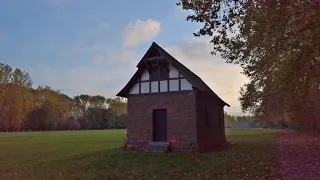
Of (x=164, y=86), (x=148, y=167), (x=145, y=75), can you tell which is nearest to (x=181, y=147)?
(x=164, y=86)

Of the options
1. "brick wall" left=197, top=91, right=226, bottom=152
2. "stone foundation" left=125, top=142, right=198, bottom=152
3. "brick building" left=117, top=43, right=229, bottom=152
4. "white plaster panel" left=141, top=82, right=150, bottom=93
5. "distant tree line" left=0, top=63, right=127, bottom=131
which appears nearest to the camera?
"stone foundation" left=125, top=142, right=198, bottom=152

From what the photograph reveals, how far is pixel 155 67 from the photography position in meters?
23.0

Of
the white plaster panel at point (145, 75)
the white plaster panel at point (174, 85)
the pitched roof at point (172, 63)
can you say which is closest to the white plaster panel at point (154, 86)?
the white plaster panel at point (145, 75)

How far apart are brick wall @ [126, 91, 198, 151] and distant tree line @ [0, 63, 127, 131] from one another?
75355mm

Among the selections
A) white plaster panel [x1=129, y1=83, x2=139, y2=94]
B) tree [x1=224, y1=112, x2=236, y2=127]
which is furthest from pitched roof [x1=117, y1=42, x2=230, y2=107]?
tree [x1=224, y1=112, x2=236, y2=127]

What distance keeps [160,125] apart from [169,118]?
3.34 ft

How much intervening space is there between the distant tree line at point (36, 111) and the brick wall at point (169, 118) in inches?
2967

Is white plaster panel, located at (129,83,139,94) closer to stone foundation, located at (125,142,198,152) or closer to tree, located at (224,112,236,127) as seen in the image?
stone foundation, located at (125,142,198,152)

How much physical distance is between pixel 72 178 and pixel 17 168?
19.6 ft

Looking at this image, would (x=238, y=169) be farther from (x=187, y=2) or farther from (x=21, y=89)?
(x=21, y=89)

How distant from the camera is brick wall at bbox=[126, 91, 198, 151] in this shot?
841 inches

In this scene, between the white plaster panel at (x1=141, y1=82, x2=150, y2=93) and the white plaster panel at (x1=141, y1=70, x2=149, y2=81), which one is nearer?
the white plaster panel at (x1=141, y1=82, x2=150, y2=93)

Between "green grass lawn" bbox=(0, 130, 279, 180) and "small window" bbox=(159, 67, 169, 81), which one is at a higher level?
"small window" bbox=(159, 67, 169, 81)

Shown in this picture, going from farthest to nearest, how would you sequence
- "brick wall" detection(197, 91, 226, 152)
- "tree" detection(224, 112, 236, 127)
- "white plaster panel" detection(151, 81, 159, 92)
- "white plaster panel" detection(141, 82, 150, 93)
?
"tree" detection(224, 112, 236, 127) → "white plaster panel" detection(141, 82, 150, 93) → "white plaster panel" detection(151, 81, 159, 92) → "brick wall" detection(197, 91, 226, 152)
